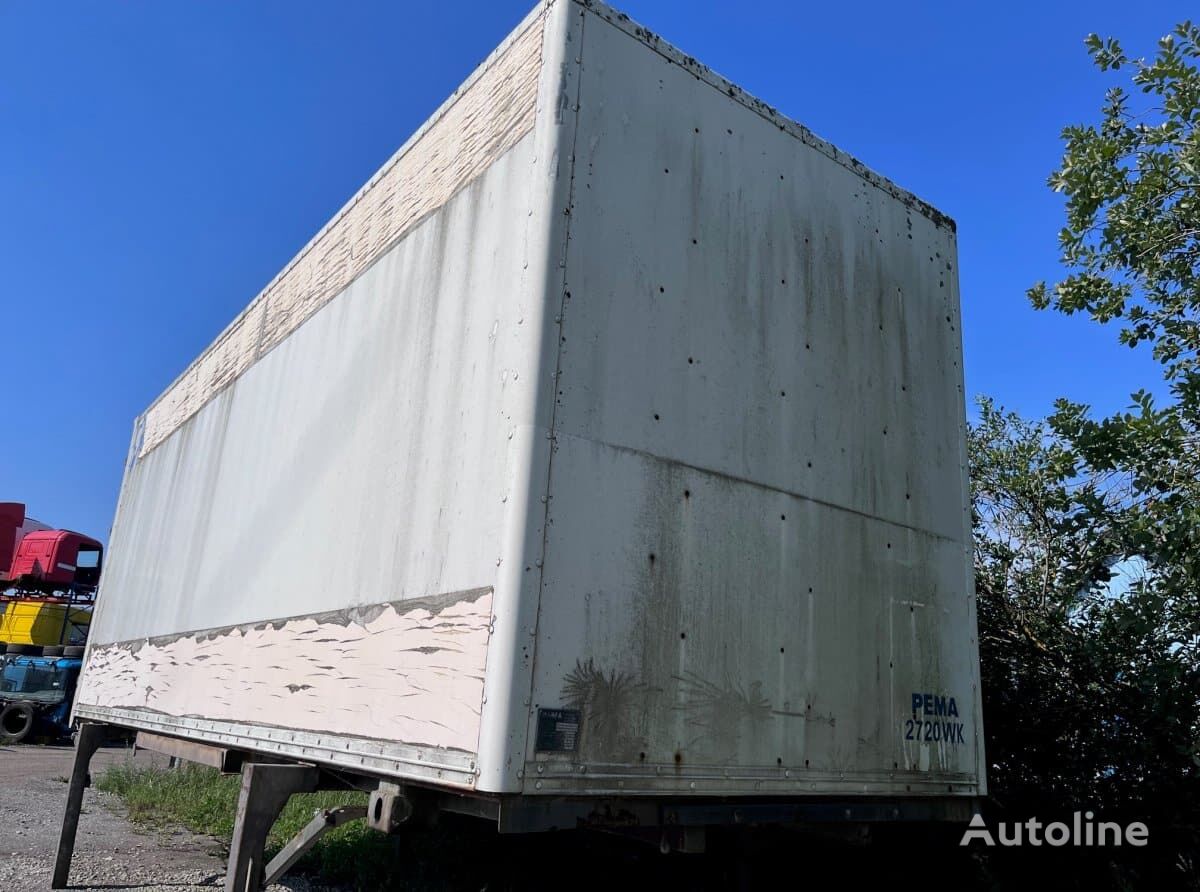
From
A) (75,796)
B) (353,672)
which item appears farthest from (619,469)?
(75,796)

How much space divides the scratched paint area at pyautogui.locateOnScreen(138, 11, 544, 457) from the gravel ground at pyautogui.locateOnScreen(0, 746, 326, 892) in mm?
3753

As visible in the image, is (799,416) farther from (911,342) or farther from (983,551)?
(983,551)

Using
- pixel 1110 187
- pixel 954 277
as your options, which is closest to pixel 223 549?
pixel 954 277

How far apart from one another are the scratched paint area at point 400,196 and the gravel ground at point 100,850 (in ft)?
12.3

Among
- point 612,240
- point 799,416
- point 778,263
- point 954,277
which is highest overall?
point 954,277

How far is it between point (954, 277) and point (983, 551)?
3.26 metres

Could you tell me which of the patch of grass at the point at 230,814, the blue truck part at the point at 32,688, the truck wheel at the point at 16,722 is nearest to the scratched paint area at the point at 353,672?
the patch of grass at the point at 230,814

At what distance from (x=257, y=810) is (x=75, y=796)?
456cm

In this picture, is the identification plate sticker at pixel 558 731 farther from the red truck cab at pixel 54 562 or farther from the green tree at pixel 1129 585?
the red truck cab at pixel 54 562

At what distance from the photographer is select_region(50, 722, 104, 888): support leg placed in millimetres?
7059

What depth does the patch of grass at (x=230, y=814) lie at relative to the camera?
24.1 feet

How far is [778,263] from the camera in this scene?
4066 millimetres

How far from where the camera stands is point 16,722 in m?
18.2

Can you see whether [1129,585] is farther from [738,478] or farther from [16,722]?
[16,722]
